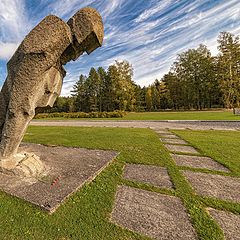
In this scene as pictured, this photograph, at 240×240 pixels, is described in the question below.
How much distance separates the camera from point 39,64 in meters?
3.69

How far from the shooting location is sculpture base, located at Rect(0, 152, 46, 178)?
13.2ft

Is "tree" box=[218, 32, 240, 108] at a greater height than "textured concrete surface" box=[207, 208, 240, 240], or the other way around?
"tree" box=[218, 32, 240, 108]

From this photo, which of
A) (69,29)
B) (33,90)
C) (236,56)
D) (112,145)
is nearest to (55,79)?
(33,90)

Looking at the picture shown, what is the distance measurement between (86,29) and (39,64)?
Answer: 3.70 feet

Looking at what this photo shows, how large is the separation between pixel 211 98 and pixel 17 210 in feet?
194

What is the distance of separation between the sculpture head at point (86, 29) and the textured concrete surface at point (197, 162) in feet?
12.5

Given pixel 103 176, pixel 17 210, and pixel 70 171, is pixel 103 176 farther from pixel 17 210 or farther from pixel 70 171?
pixel 17 210

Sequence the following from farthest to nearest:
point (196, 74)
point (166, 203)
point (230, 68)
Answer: point (196, 74), point (230, 68), point (166, 203)

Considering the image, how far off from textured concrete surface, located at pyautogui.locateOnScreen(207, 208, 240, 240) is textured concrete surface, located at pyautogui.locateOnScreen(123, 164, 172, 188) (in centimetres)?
105

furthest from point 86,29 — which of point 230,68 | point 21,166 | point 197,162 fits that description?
point 230,68

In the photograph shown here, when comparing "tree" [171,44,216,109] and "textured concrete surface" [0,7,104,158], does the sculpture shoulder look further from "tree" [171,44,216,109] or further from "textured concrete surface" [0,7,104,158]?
"tree" [171,44,216,109]

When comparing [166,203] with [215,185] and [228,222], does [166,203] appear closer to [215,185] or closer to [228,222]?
[228,222]

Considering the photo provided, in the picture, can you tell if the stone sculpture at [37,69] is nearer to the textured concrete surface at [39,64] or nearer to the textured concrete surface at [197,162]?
the textured concrete surface at [39,64]

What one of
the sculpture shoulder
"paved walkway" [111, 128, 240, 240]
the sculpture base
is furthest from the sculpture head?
"paved walkway" [111, 128, 240, 240]
